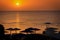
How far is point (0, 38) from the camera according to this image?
4535 mm

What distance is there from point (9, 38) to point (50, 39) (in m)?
0.76

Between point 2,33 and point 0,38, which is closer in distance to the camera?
point 0,38

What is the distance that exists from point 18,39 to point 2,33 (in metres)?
0.72

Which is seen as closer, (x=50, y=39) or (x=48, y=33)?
(x=50, y=39)

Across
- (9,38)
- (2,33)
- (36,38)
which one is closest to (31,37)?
(36,38)

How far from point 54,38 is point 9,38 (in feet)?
2.78

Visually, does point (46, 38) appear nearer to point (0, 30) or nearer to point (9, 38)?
point (9, 38)

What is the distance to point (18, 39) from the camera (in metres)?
4.43

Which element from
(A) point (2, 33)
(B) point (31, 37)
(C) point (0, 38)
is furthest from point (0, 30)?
(B) point (31, 37)

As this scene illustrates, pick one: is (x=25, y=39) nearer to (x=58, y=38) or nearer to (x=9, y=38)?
(x=9, y=38)

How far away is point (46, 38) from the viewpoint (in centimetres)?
448

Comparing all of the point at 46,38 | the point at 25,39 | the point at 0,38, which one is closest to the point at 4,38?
the point at 0,38

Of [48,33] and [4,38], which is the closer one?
[4,38]

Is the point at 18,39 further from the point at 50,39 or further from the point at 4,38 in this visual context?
the point at 50,39
